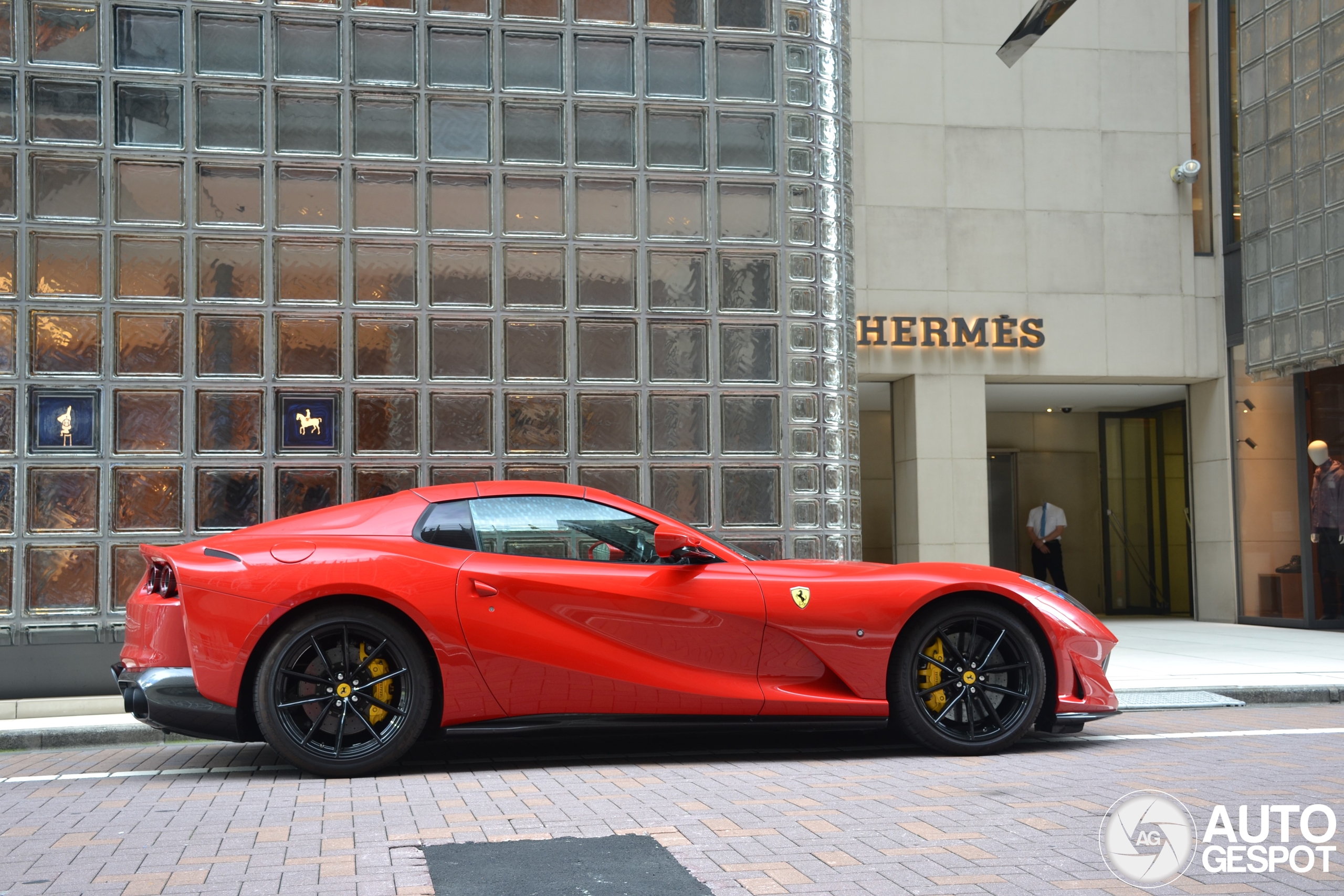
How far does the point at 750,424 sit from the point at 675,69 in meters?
2.58

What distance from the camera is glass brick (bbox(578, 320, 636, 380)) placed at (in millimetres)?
8617

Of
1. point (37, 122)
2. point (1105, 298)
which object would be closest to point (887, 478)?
point (1105, 298)

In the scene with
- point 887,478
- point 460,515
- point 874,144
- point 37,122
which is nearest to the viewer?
point 460,515

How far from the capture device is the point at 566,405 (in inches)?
338

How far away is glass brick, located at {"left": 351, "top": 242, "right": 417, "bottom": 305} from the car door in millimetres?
3259

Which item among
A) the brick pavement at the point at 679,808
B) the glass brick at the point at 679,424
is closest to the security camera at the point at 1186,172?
the glass brick at the point at 679,424

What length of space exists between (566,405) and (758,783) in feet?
13.1

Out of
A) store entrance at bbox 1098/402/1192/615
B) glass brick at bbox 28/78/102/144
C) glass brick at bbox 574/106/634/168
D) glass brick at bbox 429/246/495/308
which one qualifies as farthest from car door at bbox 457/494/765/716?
store entrance at bbox 1098/402/1192/615

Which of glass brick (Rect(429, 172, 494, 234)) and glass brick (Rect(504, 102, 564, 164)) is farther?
glass brick (Rect(504, 102, 564, 164))

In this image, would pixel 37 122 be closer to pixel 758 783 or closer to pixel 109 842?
pixel 109 842

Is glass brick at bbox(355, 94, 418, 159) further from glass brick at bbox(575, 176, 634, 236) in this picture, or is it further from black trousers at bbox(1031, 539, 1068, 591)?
black trousers at bbox(1031, 539, 1068, 591)

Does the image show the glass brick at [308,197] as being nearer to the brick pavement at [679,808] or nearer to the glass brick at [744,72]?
the glass brick at [744,72]

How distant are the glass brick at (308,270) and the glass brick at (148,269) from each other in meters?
0.64

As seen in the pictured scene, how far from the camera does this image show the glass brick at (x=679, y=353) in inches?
340
